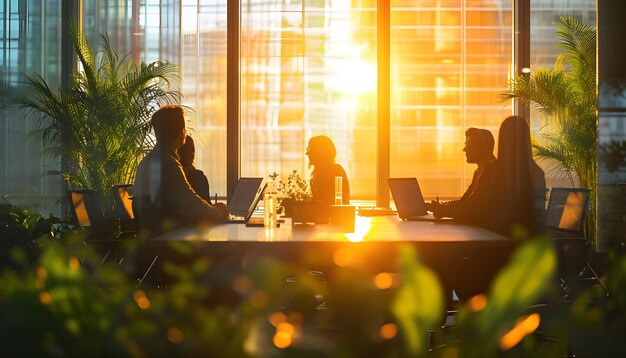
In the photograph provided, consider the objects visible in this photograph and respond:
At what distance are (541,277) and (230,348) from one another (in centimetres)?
18

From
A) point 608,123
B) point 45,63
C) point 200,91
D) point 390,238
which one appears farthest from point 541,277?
point 200,91

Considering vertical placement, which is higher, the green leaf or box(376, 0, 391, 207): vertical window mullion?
box(376, 0, 391, 207): vertical window mullion

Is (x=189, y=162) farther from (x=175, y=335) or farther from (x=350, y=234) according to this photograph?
(x=175, y=335)

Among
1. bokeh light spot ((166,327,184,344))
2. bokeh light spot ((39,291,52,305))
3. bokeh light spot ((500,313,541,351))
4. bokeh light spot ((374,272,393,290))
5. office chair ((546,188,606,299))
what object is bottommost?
office chair ((546,188,606,299))

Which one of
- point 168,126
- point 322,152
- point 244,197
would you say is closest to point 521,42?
point 322,152

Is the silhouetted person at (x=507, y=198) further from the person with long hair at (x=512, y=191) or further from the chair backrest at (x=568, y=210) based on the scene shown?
the chair backrest at (x=568, y=210)

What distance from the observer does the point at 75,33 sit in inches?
332

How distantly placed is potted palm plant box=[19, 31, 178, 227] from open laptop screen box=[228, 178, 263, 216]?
229 cm

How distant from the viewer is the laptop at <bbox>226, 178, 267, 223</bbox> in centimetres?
575

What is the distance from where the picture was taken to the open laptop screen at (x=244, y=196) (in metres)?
5.81

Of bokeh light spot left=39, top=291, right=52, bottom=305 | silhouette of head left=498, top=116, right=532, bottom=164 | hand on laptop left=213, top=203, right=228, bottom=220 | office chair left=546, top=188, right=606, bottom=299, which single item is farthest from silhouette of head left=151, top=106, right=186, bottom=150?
bokeh light spot left=39, top=291, right=52, bottom=305

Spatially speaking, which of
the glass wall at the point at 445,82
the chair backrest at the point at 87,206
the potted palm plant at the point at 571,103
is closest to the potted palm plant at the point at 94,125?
the chair backrest at the point at 87,206

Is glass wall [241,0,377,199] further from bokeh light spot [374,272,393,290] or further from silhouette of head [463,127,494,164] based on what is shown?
bokeh light spot [374,272,393,290]

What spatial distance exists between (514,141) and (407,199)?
1.10 metres
